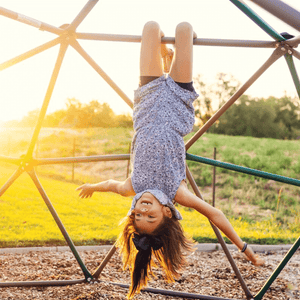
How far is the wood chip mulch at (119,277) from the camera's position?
9.87ft

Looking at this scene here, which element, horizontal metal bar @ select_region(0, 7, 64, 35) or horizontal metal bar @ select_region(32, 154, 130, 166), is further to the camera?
horizontal metal bar @ select_region(32, 154, 130, 166)

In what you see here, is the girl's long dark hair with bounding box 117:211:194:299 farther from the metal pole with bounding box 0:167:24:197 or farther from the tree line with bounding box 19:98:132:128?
the tree line with bounding box 19:98:132:128

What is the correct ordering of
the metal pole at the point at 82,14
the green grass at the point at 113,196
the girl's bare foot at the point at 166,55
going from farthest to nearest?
the green grass at the point at 113,196
the girl's bare foot at the point at 166,55
the metal pole at the point at 82,14

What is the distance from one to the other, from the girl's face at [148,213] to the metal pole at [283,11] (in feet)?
4.10

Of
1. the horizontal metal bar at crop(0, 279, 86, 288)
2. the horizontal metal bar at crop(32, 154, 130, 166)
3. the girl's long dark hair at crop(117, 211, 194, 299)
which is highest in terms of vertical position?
the horizontal metal bar at crop(32, 154, 130, 166)

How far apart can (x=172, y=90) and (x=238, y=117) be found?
17941 millimetres

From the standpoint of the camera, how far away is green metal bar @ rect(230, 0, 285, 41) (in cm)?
242

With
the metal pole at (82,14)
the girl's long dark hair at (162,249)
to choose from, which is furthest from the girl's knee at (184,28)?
the girl's long dark hair at (162,249)

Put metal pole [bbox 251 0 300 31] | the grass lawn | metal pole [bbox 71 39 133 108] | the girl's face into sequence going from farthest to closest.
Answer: the grass lawn, metal pole [bbox 71 39 133 108], the girl's face, metal pole [bbox 251 0 300 31]

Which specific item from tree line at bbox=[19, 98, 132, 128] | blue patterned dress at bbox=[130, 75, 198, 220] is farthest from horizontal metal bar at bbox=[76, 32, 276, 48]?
tree line at bbox=[19, 98, 132, 128]

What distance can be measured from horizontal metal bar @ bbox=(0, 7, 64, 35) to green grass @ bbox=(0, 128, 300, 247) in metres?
2.80

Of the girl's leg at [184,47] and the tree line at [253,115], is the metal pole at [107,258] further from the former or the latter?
the tree line at [253,115]

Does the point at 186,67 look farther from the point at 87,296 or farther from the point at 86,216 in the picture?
the point at 86,216

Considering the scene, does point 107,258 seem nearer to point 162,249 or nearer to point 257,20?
point 162,249
